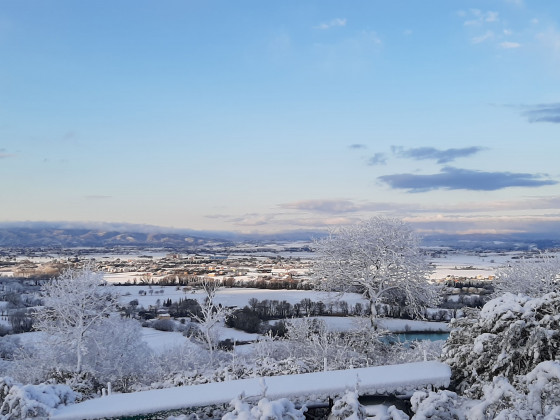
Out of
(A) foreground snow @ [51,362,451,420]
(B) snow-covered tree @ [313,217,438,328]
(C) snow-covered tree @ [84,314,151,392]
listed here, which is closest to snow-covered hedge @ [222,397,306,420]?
(A) foreground snow @ [51,362,451,420]

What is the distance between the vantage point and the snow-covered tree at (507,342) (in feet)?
27.4

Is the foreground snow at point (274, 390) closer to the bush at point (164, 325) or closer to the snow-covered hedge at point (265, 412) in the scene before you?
the snow-covered hedge at point (265, 412)

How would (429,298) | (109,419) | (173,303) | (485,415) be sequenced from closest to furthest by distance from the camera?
(485,415)
(109,419)
(429,298)
(173,303)

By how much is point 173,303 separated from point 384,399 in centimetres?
6195

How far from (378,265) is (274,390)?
10709mm

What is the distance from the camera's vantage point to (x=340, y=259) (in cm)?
1942

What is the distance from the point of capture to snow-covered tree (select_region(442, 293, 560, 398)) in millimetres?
8359

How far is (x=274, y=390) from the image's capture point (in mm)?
9344

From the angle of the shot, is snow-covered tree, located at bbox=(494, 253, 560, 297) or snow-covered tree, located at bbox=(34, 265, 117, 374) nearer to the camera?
snow-covered tree, located at bbox=(34, 265, 117, 374)

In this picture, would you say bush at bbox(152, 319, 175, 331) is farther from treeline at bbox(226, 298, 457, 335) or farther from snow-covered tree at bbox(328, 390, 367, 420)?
snow-covered tree at bbox(328, 390, 367, 420)

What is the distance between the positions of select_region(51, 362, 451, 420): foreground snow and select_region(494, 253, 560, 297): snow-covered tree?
1646cm

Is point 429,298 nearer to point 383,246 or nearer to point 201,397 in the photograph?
point 383,246

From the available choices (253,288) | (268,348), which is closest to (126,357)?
(268,348)

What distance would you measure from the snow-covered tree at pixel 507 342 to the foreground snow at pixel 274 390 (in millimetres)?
628
